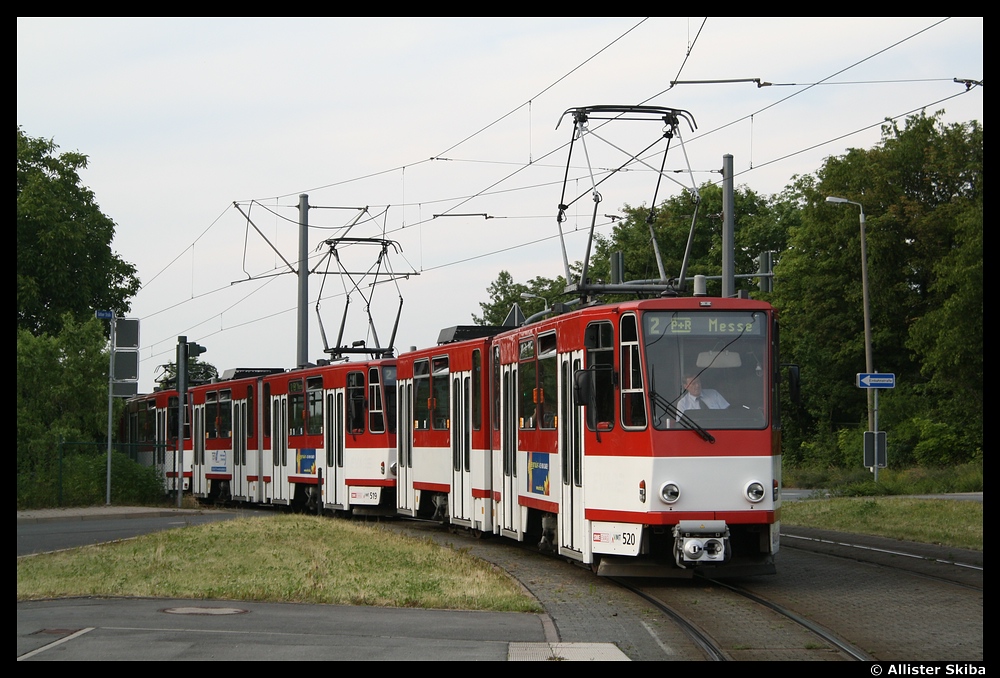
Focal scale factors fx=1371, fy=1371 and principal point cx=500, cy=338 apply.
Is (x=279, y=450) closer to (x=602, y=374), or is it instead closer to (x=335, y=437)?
(x=335, y=437)

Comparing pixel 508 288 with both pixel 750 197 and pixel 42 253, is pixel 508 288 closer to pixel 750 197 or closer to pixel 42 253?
pixel 750 197

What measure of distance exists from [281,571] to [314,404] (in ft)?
43.8

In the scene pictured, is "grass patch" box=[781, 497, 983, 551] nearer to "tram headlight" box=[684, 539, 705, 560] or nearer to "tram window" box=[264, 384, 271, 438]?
"tram headlight" box=[684, 539, 705, 560]

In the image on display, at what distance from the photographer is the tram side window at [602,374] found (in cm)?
1522

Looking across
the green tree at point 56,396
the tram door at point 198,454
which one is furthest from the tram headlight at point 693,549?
the tram door at point 198,454

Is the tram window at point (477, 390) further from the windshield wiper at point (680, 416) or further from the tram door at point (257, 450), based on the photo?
the tram door at point (257, 450)

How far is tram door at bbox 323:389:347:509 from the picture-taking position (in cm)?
2773

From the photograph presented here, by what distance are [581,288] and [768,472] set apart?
158 inches

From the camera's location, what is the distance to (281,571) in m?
16.0

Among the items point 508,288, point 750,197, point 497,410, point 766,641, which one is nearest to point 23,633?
point 766,641

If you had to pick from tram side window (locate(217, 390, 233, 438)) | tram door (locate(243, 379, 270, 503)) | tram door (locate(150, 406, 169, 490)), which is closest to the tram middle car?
tram door (locate(243, 379, 270, 503))
